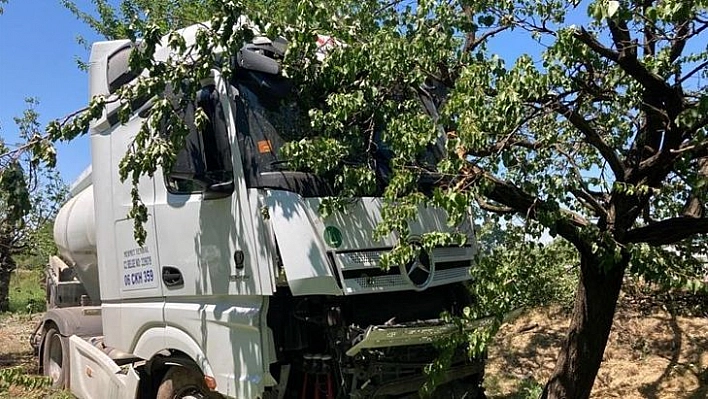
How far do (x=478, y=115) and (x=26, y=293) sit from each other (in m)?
25.6

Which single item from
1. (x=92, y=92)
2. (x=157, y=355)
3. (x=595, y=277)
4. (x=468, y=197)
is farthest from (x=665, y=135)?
(x=92, y=92)

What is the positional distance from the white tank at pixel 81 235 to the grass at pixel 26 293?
1042 cm

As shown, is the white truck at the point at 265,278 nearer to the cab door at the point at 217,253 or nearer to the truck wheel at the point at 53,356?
the cab door at the point at 217,253

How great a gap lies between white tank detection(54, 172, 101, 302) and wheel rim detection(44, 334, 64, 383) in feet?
3.04

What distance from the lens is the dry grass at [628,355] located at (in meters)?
6.74

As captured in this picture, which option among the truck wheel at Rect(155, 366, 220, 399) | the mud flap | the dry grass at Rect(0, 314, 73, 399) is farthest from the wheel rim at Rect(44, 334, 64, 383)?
the truck wheel at Rect(155, 366, 220, 399)

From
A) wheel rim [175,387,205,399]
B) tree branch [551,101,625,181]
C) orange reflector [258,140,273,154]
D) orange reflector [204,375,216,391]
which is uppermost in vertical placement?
orange reflector [258,140,273,154]

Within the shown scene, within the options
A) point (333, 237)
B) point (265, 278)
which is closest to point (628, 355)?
point (333, 237)

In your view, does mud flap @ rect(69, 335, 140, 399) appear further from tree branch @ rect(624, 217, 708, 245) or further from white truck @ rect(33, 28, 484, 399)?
tree branch @ rect(624, 217, 708, 245)

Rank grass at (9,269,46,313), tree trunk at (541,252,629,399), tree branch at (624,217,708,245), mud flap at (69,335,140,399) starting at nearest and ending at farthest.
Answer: tree branch at (624,217,708,245), tree trunk at (541,252,629,399), mud flap at (69,335,140,399), grass at (9,269,46,313)

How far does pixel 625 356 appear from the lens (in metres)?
7.52

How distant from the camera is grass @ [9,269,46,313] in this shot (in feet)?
62.0

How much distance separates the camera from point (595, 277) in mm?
5047

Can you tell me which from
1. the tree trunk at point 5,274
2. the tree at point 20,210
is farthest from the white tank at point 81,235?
the tree trunk at point 5,274
